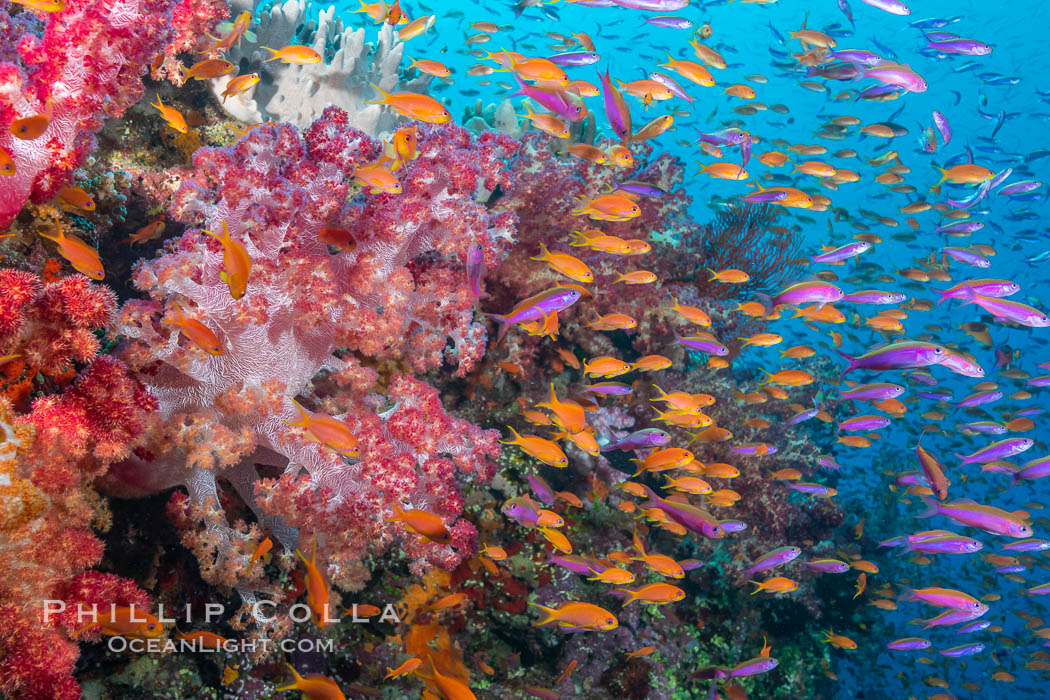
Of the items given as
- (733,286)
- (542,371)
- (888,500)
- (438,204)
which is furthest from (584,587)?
(888,500)

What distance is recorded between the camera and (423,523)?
296 cm

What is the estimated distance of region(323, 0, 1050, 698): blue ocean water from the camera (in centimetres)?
1215

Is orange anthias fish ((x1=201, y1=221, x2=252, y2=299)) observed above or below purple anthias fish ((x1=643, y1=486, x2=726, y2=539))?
above

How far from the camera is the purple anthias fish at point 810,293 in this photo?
623 cm

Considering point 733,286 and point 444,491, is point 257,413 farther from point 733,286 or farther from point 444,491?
point 733,286

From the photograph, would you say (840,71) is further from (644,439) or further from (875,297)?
(644,439)

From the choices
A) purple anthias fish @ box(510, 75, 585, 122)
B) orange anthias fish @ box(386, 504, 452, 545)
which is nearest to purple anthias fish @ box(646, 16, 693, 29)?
purple anthias fish @ box(510, 75, 585, 122)

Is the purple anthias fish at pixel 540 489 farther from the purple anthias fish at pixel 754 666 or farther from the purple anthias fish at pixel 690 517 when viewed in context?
the purple anthias fish at pixel 754 666

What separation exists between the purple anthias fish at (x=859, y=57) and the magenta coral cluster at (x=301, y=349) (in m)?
7.62

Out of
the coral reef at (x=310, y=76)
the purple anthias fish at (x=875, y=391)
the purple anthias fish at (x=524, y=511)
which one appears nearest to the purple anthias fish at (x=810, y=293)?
the purple anthias fish at (x=875, y=391)

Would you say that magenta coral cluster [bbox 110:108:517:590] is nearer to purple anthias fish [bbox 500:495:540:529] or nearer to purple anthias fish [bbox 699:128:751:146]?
purple anthias fish [bbox 500:495:540:529]

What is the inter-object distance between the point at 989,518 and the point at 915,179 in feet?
207

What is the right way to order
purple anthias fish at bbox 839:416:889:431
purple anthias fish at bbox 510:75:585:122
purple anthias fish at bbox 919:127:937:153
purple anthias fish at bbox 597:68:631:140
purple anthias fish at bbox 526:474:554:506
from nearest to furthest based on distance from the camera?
purple anthias fish at bbox 526:474:554:506, purple anthias fish at bbox 510:75:585:122, purple anthias fish at bbox 597:68:631:140, purple anthias fish at bbox 839:416:889:431, purple anthias fish at bbox 919:127:937:153

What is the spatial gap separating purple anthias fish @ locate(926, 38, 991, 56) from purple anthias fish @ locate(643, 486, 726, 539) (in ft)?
30.9
